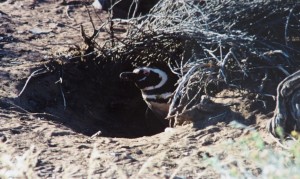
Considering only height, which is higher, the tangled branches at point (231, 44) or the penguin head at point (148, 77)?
the tangled branches at point (231, 44)

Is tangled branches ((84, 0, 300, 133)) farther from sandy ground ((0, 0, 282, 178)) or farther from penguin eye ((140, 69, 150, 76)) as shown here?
penguin eye ((140, 69, 150, 76))

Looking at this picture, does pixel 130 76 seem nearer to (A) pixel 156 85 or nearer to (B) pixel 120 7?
(A) pixel 156 85

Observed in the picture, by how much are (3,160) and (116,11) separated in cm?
367

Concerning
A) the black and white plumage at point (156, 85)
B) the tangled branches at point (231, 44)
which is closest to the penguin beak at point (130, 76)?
the black and white plumage at point (156, 85)

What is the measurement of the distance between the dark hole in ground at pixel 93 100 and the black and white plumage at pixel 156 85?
0.20 meters

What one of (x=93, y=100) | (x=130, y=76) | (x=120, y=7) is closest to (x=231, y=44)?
(x=130, y=76)

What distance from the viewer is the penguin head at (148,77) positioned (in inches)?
233

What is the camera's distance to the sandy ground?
13.5ft

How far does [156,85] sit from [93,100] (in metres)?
0.61

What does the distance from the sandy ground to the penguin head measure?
460 mm

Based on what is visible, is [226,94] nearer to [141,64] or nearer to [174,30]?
[174,30]

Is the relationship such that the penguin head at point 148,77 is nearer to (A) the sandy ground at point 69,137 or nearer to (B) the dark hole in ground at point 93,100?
(B) the dark hole in ground at point 93,100

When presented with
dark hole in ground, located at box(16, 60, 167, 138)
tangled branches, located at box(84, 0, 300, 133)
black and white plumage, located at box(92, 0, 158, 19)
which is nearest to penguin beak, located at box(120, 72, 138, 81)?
dark hole in ground, located at box(16, 60, 167, 138)

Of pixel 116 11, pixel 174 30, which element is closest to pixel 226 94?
pixel 174 30
